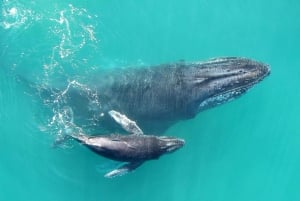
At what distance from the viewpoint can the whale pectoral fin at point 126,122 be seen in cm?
1720

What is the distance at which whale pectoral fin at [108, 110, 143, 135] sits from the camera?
1720 centimetres

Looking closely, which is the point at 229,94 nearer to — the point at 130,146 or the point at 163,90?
the point at 163,90

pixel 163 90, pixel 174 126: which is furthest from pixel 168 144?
pixel 174 126

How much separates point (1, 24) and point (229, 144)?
11711 millimetres

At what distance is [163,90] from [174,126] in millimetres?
3182

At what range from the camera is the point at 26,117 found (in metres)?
20.0

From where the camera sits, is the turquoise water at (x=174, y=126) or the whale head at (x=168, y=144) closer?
the whale head at (x=168, y=144)

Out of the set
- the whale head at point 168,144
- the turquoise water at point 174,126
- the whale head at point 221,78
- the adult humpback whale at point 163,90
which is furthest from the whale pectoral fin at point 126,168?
the whale head at point 221,78

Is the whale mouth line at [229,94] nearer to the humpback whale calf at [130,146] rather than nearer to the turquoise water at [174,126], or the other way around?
the humpback whale calf at [130,146]

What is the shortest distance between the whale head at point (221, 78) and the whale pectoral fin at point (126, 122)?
8.11 ft

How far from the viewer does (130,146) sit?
619 inches

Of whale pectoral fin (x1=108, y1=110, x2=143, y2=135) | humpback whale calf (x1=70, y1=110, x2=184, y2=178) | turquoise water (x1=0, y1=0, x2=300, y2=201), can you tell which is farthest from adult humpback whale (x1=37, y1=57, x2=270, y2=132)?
humpback whale calf (x1=70, y1=110, x2=184, y2=178)

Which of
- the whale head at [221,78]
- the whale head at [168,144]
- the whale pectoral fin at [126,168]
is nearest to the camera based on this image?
the whale head at [168,144]

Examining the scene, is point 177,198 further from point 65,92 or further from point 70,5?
point 70,5
